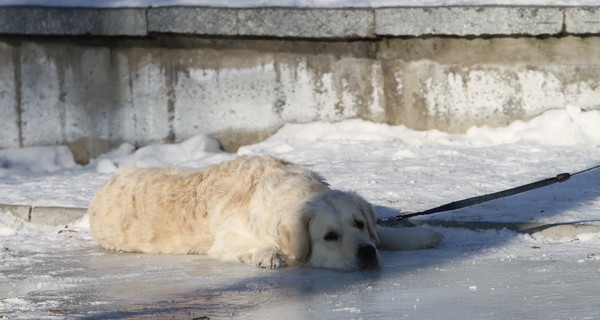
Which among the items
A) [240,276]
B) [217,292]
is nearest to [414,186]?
[240,276]

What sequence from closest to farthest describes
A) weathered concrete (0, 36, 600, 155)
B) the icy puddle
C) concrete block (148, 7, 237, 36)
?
the icy puddle
weathered concrete (0, 36, 600, 155)
concrete block (148, 7, 237, 36)

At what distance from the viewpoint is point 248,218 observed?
20.0 feet

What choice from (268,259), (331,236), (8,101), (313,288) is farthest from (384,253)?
(8,101)

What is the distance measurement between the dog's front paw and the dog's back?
0.32 m

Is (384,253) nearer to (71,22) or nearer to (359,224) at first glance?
(359,224)

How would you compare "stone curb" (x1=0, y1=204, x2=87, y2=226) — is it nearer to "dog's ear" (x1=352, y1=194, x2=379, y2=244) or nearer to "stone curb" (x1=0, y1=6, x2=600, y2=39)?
"dog's ear" (x1=352, y1=194, x2=379, y2=244)

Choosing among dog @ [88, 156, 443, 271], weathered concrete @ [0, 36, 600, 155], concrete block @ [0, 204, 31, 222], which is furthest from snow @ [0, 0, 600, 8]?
dog @ [88, 156, 443, 271]

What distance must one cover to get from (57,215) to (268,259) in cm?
284

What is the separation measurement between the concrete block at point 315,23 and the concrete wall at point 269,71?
11 mm

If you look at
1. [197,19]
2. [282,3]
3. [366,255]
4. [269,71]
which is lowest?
[366,255]

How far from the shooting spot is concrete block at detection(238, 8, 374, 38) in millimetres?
10312

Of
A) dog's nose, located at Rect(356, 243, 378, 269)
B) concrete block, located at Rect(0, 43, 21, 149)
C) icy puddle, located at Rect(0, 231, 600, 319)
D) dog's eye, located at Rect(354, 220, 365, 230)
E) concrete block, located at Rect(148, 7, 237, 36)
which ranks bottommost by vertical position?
icy puddle, located at Rect(0, 231, 600, 319)

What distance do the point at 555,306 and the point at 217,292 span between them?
66.9 inches

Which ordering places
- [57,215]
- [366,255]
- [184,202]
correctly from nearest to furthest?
[366,255] → [184,202] → [57,215]
